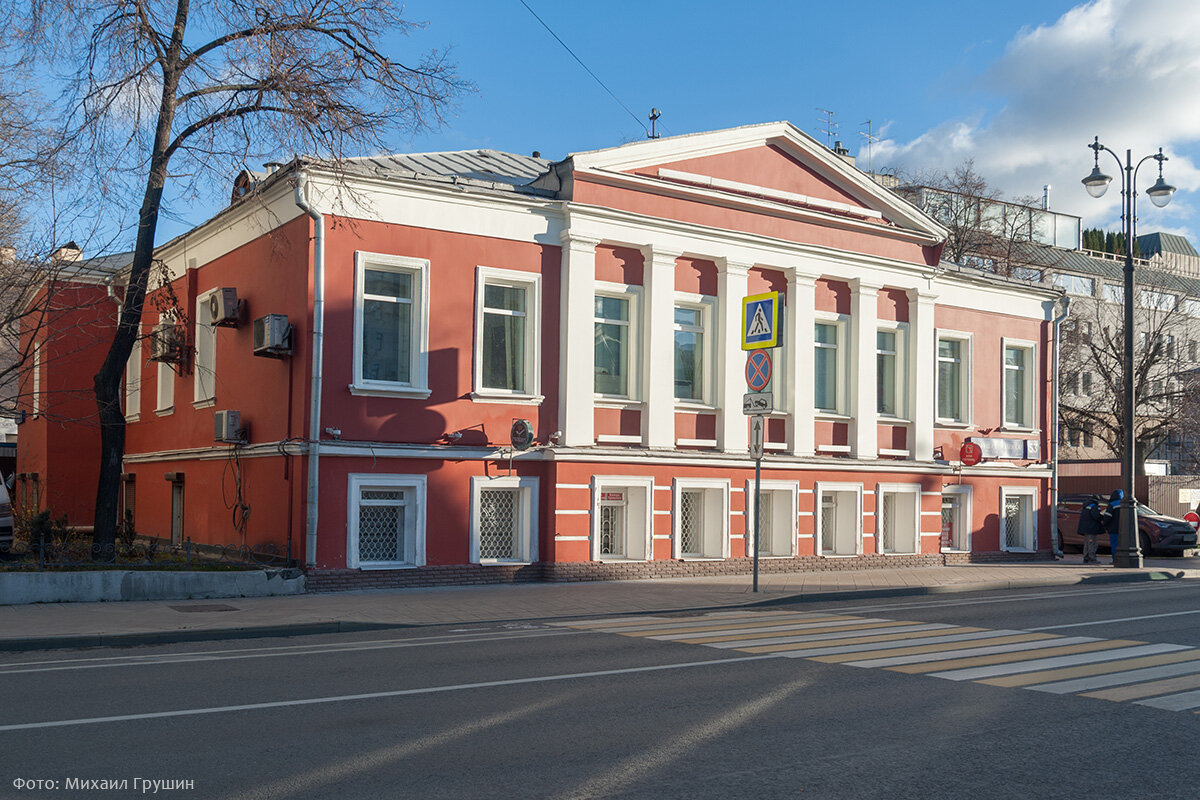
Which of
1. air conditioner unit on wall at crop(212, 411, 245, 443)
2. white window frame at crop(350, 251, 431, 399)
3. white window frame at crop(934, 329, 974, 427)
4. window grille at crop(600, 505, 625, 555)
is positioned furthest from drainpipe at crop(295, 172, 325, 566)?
white window frame at crop(934, 329, 974, 427)

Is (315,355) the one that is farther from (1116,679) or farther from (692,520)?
(1116,679)

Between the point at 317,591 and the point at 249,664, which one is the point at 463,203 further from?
the point at 249,664

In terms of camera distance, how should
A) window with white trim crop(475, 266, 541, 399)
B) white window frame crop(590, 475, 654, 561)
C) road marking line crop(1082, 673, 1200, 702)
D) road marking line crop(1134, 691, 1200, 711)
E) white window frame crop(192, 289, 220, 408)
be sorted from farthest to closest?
white window frame crop(192, 289, 220, 408) → white window frame crop(590, 475, 654, 561) → window with white trim crop(475, 266, 541, 399) → road marking line crop(1082, 673, 1200, 702) → road marking line crop(1134, 691, 1200, 711)

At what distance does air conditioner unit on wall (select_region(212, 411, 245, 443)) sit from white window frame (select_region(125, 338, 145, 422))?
7.75 meters

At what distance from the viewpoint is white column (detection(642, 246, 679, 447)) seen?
20.3 metres

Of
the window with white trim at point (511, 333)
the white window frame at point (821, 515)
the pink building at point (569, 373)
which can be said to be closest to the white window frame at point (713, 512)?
the pink building at point (569, 373)

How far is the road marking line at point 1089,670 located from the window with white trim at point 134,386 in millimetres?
21816

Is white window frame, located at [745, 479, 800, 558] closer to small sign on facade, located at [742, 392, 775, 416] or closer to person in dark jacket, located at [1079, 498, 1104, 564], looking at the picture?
small sign on facade, located at [742, 392, 775, 416]

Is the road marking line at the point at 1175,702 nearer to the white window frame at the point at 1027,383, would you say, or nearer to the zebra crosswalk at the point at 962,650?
the zebra crosswalk at the point at 962,650

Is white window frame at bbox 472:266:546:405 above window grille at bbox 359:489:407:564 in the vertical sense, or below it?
above

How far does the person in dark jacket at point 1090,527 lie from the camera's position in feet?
84.9

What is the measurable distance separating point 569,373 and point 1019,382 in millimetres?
13695

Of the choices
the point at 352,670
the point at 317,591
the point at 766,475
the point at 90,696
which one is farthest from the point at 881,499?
the point at 90,696

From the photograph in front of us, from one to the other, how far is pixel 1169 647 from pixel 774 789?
25.5ft
